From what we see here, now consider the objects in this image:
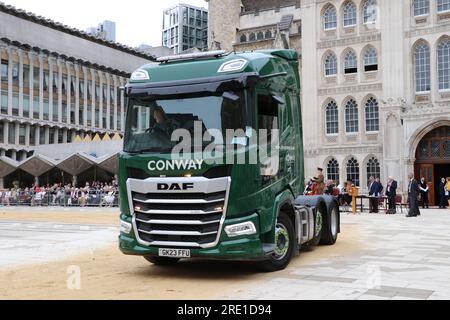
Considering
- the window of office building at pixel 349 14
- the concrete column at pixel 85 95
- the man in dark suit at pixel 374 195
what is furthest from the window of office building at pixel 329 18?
the concrete column at pixel 85 95

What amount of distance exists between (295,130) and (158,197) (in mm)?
3148

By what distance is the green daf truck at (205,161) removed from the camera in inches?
327

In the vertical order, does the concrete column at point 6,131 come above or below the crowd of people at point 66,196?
above

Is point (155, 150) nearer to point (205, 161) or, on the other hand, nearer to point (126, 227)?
point (205, 161)

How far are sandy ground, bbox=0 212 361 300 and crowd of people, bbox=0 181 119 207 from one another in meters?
24.9

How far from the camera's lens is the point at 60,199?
3862cm

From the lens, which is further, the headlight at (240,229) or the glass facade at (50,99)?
the glass facade at (50,99)

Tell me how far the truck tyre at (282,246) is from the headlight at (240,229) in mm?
902

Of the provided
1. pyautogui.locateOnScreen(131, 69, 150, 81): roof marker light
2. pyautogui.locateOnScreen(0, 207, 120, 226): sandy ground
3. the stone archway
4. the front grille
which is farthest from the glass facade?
the front grille

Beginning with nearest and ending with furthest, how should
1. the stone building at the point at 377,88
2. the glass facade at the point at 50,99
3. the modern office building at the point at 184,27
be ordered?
the stone building at the point at 377,88, the glass facade at the point at 50,99, the modern office building at the point at 184,27

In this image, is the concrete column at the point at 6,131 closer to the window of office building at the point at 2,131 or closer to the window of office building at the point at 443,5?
the window of office building at the point at 2,131

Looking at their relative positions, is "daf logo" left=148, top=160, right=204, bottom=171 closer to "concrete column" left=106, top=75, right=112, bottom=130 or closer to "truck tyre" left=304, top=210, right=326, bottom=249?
"truck tyre" left=304, top=210, right=326, bottom=249

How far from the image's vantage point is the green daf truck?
27.2 feet

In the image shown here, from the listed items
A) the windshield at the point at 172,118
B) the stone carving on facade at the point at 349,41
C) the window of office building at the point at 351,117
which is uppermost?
the stone carving on facade at the point at 349,41
